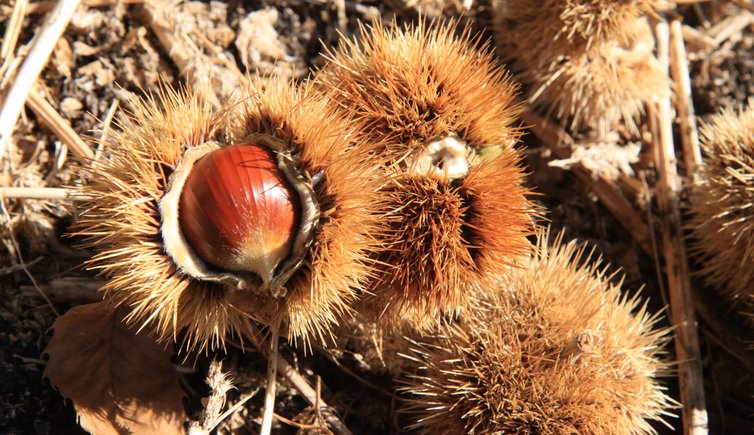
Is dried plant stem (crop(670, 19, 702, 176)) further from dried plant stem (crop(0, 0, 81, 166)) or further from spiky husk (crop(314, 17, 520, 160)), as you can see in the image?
dried plant stem (crop(0, 0, 81, 166))

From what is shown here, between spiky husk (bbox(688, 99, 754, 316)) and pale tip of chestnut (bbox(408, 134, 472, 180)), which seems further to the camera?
spiky husk (bbox(688, 99, 754, 316))

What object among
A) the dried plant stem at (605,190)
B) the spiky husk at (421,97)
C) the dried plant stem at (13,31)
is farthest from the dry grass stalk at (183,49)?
the dried plant stem at (605,190)

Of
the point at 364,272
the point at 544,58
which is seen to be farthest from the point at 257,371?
the point at 544,58

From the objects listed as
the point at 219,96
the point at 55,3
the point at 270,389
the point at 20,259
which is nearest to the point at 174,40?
the point at 219,96

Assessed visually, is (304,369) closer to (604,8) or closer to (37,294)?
(37,294)

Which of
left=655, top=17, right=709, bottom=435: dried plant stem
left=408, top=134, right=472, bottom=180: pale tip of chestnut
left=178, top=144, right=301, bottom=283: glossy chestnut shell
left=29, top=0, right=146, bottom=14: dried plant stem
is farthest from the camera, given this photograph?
left=29, top=0, right=146, bottom=14: dried plant stem

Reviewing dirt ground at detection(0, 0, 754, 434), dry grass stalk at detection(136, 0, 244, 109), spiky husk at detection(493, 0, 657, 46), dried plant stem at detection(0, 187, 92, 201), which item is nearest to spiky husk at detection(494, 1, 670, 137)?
spiky husk at detection(493, 0, 657, 46)
